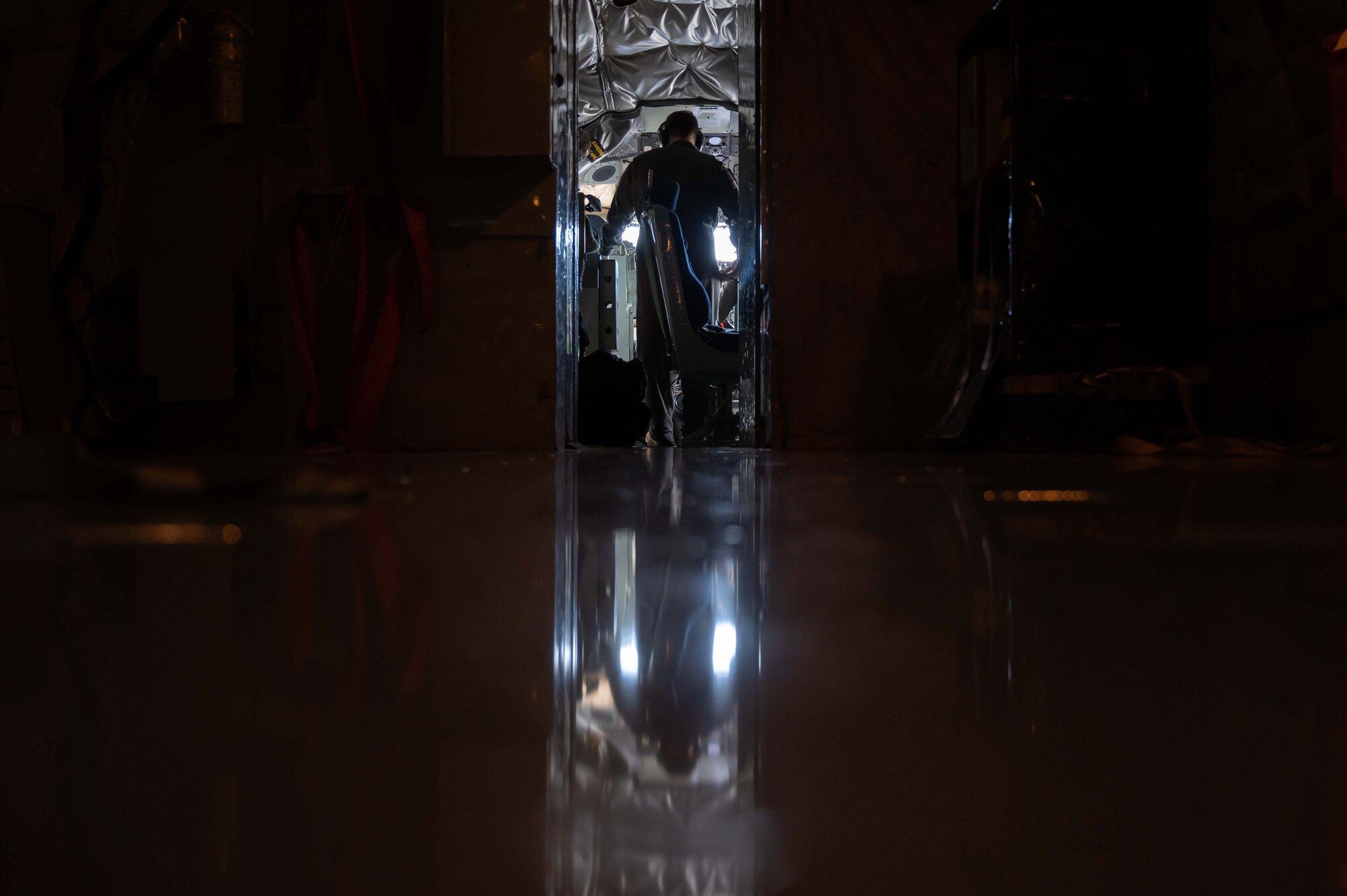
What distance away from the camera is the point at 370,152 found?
2826 millimetres

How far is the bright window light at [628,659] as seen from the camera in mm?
201

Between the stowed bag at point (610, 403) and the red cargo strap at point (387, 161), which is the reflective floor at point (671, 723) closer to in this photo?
the red cargo strap at point (387, 161)

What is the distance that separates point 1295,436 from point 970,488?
5.75 feet

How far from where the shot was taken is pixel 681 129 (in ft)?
13.3

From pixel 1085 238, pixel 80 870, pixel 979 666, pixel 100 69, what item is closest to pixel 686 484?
pixel 979 666

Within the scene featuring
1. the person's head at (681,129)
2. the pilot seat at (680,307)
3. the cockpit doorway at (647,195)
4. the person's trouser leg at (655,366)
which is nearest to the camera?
the cockpit doorway at (647,195)

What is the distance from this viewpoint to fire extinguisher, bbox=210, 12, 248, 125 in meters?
2.65

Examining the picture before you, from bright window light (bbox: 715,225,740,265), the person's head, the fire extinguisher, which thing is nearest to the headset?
the person's head

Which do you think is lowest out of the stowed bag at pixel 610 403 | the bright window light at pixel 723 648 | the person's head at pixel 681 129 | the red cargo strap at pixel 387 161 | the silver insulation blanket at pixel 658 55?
the bright window light at pixel 723 648

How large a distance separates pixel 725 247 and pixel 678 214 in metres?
3.21

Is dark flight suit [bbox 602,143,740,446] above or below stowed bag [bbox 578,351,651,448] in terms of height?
above

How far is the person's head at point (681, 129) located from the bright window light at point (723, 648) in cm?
402

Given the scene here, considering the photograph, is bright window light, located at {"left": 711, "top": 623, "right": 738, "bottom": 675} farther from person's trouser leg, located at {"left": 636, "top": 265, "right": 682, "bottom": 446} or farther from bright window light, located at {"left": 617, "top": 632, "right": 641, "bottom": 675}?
person's trouser leg, located at {"left": 636, "top": 265, "right": 682, "bottom": 446}

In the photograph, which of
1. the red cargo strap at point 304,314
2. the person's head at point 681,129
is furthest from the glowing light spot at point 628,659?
the person's head at point 681,129
